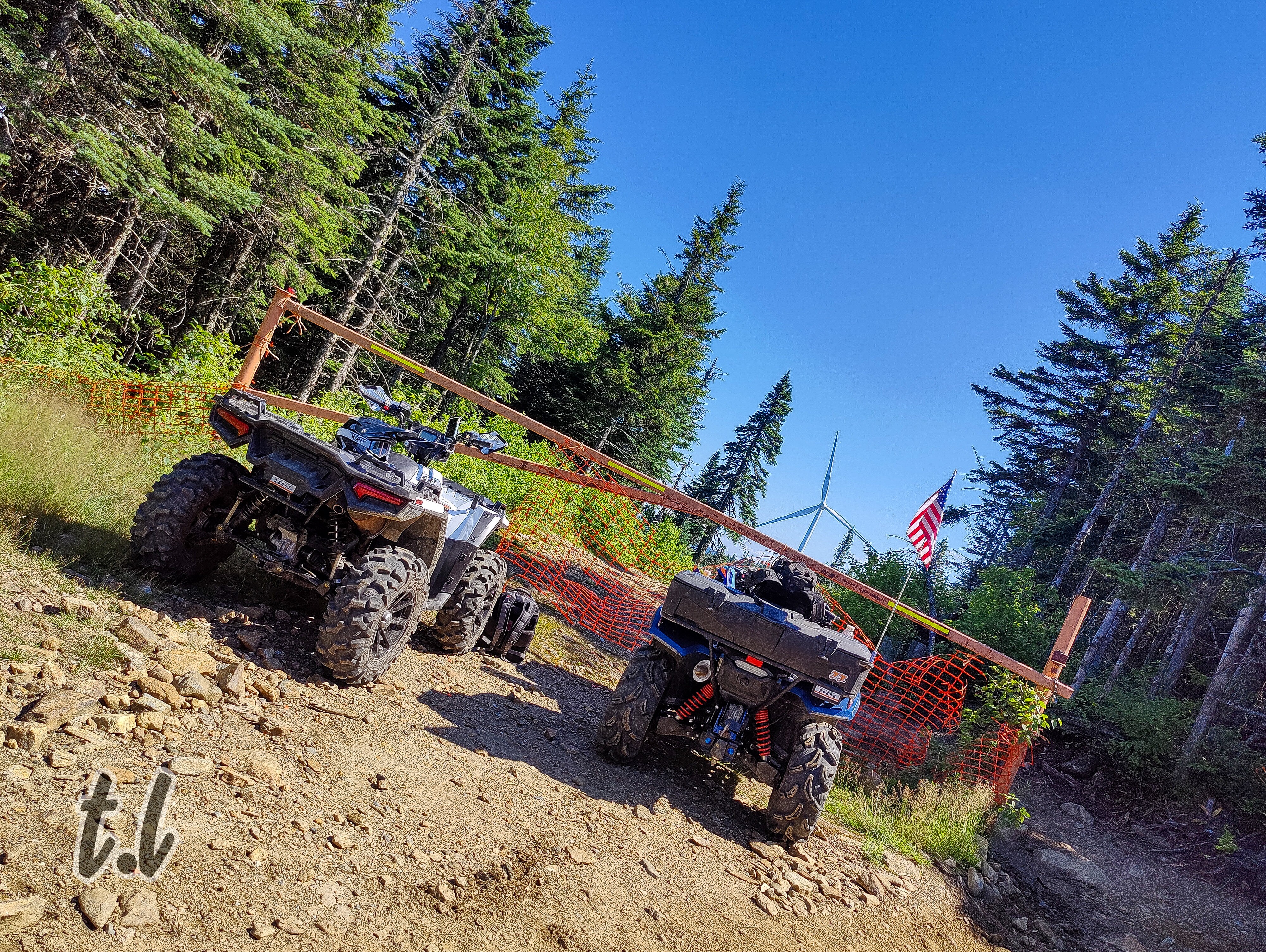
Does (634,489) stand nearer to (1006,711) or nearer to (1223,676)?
(1006,711)

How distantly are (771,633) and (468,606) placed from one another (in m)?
2.56

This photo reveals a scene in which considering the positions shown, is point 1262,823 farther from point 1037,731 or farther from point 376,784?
point 376,784

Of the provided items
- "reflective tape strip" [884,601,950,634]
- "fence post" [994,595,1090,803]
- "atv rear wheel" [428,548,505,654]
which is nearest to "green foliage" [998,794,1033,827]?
"fence post" [994,595,1090,803]

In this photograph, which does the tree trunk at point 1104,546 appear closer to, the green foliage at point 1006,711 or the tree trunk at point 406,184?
the green foliage at point 1006,711

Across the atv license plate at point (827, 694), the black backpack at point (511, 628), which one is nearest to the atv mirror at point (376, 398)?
the black backpack at point (511, 628)

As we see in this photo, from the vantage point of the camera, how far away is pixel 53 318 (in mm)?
8883

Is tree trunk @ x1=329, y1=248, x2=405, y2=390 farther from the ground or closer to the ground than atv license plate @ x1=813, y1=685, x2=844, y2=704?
farther from the ground

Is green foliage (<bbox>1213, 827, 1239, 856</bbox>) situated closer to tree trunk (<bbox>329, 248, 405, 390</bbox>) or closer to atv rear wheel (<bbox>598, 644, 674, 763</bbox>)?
atv rear wheel (<bbox>598, 644, 674, 763</bbox>)

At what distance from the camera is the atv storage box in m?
4.41

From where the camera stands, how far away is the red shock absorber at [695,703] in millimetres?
4941

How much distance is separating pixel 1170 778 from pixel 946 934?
26.6 feet

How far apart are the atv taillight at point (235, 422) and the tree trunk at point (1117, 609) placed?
54.8 feet

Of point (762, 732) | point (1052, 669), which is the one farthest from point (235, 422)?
point (1052, 669)

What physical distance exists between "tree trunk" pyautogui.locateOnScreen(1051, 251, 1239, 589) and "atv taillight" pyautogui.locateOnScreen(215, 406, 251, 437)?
19714 mm
